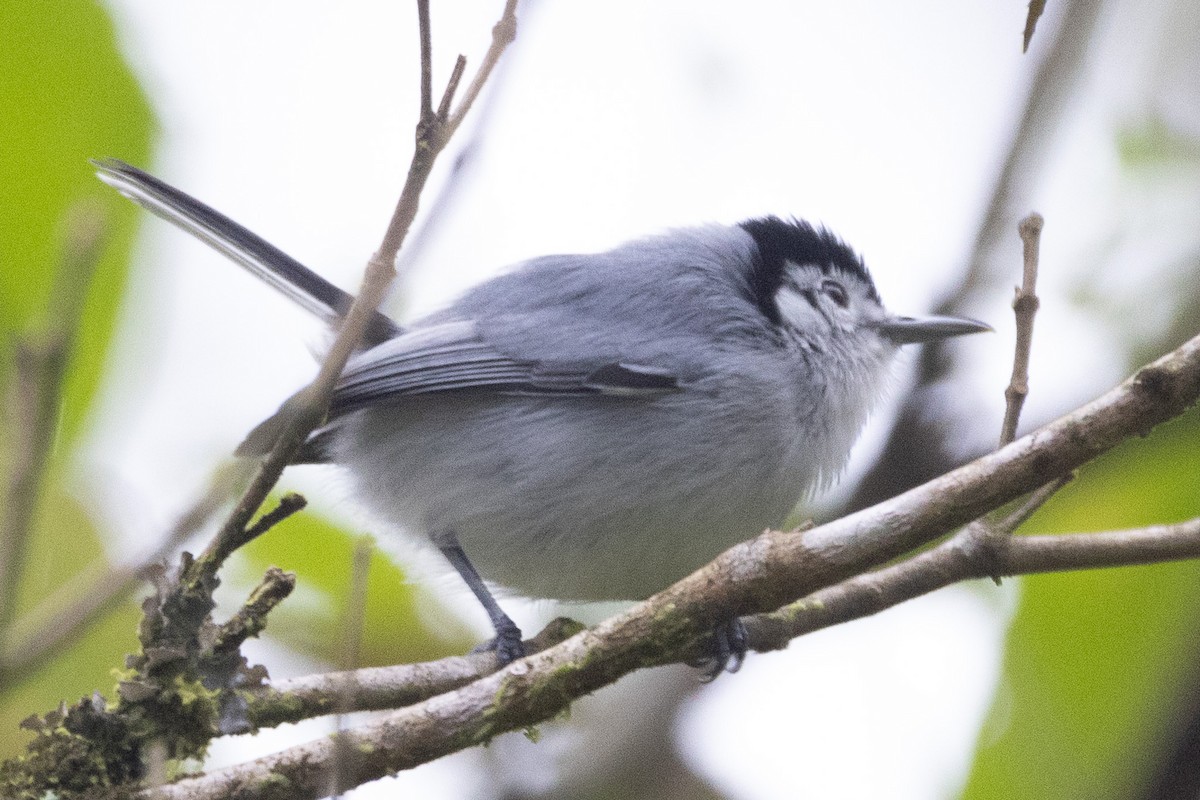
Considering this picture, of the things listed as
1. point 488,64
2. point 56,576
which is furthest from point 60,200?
point 488,64

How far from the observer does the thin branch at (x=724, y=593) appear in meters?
1.77

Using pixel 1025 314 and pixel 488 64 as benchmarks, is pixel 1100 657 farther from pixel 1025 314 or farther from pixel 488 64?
pixel 488 64

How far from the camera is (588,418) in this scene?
121 inches

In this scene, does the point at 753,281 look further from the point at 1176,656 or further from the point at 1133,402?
the point at 1133,402

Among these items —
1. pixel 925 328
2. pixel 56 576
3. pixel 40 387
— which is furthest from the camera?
pixel 925 328

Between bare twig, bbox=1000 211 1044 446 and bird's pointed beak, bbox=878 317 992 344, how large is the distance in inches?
36.2

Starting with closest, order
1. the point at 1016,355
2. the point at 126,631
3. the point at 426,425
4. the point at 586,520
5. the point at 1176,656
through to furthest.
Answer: the point at 1016,355
the point at 1176,656
the point at 126,631
the point at 586,520
the point at 426,425

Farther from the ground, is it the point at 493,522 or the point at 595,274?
the point at 595,274

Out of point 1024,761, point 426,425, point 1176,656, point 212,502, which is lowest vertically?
point 1024,761

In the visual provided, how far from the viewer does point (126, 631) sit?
2.67m

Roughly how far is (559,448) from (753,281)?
94cm

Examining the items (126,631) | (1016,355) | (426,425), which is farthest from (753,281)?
(126,631)

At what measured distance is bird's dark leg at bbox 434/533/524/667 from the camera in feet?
9.20

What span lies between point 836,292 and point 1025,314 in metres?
1.51
